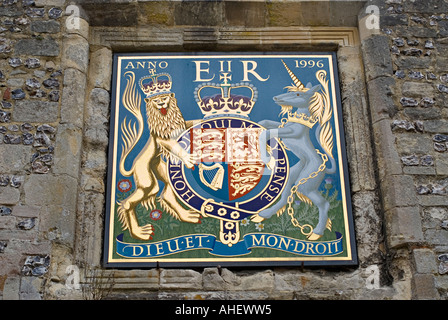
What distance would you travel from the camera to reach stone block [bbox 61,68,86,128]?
5.83 metres

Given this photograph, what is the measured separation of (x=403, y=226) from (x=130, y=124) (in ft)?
7.34

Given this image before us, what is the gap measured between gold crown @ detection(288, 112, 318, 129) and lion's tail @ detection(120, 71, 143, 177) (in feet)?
3.92

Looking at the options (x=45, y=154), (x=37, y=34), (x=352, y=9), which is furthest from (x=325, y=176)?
(x=37, y=34)

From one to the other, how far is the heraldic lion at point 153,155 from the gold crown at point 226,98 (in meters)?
0.22

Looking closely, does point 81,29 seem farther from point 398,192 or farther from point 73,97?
point 398,192

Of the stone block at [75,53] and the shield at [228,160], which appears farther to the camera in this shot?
the stone block at [75,53]

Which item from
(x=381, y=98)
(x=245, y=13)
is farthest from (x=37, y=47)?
(x=381, y=98)

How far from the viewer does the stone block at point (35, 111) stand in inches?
228

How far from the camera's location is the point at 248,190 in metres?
5.76

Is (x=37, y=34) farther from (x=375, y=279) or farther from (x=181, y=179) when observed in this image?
(x=375, y=279)

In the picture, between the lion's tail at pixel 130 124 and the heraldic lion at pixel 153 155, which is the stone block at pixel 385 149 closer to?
the heraldic lion at pixel 153 155

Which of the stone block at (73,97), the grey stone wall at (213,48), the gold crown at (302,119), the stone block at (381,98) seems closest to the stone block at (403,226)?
the grey stone wall at (213,48)

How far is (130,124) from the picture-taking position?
6055 millimetres

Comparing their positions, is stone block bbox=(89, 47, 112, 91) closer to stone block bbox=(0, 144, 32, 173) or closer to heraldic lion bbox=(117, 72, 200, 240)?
heraldic lion bbox=(117, 72, 200, 240)
